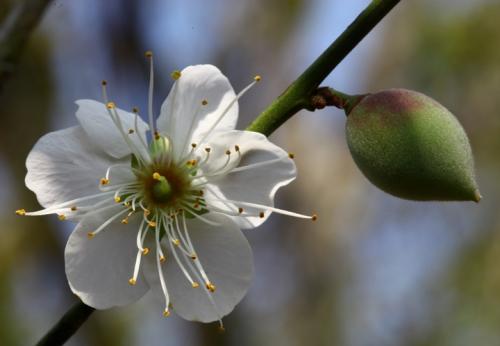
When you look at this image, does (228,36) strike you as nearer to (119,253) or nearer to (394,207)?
(394,207)

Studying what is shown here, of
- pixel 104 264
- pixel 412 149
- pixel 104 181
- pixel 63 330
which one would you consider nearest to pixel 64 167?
pixel 104 181

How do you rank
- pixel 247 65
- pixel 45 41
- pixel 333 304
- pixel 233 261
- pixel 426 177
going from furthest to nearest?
1. pixel 333 304
2. pixel 247 65
3. pixel 45 41
4. pixel 233 261
5. pixel 426 177

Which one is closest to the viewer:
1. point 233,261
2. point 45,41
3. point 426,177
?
point 426,177

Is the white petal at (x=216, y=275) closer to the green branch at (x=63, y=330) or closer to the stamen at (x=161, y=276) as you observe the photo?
the stamen at (x=161, y=276)

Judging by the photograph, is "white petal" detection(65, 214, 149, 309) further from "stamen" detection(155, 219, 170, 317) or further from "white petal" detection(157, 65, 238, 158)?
"white petal" detection(157, 65, 238, 158)

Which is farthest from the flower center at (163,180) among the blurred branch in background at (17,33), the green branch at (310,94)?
the blurred branch in background at (17,33)

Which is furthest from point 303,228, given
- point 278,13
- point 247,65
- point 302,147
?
point 278,13
